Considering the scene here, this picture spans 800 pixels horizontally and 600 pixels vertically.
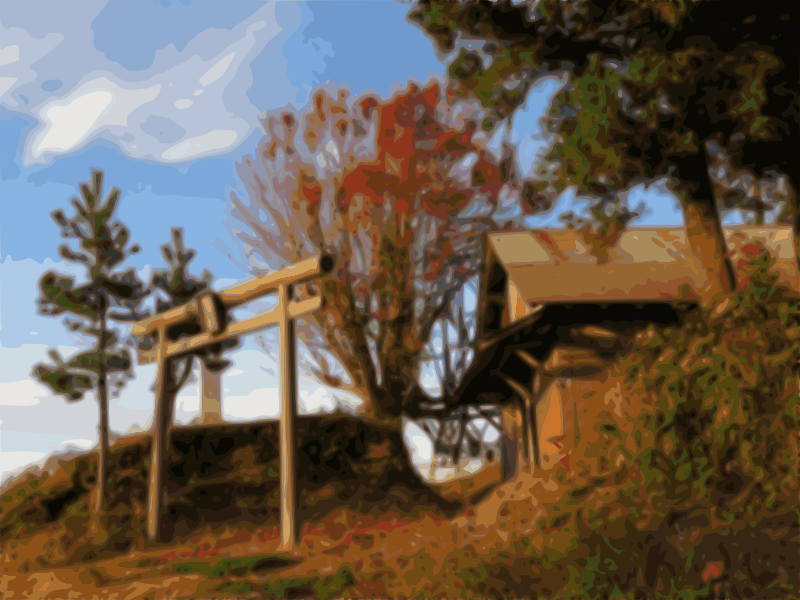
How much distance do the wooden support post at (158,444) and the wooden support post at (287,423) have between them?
3887 millimetres

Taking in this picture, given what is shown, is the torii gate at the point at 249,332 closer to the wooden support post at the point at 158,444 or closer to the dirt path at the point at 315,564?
the wooden support post at the point at 158,444

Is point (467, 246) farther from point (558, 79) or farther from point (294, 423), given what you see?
point (294, 423)

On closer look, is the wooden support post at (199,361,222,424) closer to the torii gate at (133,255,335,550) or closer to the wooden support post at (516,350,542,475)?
the torii gate at (133,255,335,550)

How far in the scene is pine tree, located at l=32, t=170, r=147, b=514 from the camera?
15.0 metres

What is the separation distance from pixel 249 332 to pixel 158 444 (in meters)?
3.40

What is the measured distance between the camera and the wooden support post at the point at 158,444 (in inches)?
436

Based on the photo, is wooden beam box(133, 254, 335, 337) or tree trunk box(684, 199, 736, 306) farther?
tree trunk box(684, 199, 736, 306)

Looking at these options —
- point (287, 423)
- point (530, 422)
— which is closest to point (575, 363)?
point (530, 422)

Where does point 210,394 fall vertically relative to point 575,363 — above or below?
above

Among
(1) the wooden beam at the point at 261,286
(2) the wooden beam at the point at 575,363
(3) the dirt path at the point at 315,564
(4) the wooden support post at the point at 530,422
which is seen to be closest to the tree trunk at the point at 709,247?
(2) the wooden beam at the point at 575,363

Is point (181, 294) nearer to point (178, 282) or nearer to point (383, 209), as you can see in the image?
point (178, 282)

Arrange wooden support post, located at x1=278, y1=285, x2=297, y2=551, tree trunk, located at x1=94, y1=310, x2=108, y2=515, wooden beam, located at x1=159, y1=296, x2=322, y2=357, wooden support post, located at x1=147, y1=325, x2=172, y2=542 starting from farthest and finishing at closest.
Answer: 1. tree trunk, located at x1=94, y1=310, x2=108, y2=515
2. wooden support post, located at x1=147, y1=325, x2=172, y2=542
3. wooden beam, located at x1=159, y1=296, x2=322, y2=357
4. wooden support post, located at x1=278, y1=285, x2=297, y2=551

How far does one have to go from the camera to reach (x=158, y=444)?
1132 cm

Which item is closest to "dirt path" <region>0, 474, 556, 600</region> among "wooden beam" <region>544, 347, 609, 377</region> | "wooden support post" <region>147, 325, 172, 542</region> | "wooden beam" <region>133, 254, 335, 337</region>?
"wooden support post" <region>147, 325, 172, 542</region>
